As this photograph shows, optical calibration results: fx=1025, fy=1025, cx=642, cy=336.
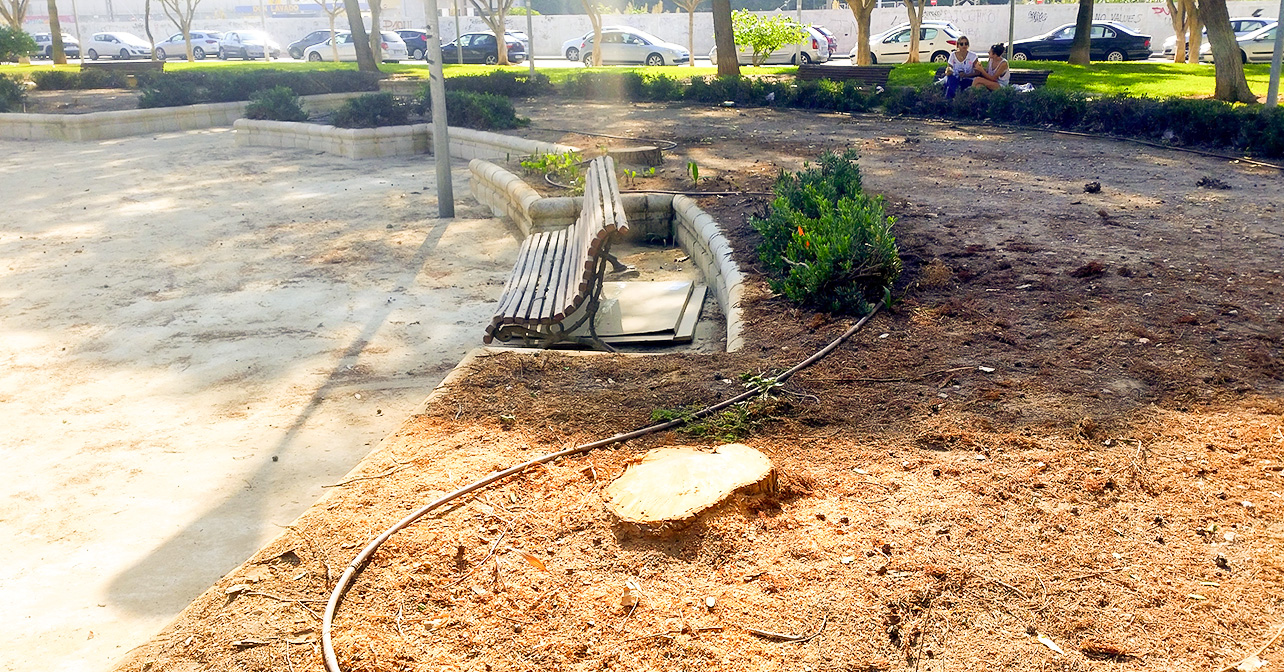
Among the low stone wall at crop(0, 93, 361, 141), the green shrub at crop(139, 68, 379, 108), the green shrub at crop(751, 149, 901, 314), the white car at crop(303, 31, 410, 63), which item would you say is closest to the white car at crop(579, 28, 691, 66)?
the white car at crop(303, 31, 410, 63)

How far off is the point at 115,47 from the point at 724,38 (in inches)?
1459

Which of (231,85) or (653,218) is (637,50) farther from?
(653,218)

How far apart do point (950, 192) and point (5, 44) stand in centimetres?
2401

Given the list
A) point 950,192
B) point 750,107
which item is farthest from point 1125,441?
point 750,107

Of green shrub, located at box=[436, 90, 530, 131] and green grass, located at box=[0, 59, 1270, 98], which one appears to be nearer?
green shrub, located at box=[436, 90, 530, 131]

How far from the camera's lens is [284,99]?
54.2 feet

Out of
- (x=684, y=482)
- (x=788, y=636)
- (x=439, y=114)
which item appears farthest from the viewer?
(x=439, y=114)

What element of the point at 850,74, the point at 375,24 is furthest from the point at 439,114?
the point at 375,24

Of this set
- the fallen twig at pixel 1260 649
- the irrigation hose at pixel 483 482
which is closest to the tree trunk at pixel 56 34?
the irrigation hose at pixel 483 482

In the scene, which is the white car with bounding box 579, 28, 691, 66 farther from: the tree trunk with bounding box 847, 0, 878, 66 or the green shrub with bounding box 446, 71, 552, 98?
the green shrub with bounding box 446, 71, 552, 98

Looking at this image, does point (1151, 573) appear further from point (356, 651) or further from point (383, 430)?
point (383, 430)

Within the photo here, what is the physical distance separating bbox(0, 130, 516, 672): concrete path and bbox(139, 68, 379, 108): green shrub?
6.61 meters

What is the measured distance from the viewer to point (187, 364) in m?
6.19

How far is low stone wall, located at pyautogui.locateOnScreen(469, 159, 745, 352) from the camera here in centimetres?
716
